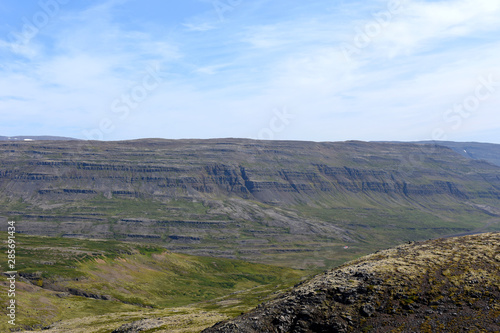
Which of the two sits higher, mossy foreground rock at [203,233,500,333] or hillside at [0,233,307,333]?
mossy foreground rock at [203,233,500,333]

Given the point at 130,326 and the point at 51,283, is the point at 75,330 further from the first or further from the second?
the point at 51,283

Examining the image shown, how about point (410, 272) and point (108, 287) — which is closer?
point (410, 272)

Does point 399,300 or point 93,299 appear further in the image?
point 93,299

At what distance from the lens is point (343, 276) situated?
200 feet

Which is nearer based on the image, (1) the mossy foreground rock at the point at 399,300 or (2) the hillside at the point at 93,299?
(1) the mossy foreground rock at the point at 399,300

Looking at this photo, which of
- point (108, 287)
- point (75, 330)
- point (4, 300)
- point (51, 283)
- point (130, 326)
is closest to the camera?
point (130, 326)

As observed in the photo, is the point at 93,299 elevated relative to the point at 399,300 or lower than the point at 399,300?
lower

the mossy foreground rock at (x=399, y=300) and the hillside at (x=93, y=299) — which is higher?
the mossy foreground rock at (x=399, y=300)

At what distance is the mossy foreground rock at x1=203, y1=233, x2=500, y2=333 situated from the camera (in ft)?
163

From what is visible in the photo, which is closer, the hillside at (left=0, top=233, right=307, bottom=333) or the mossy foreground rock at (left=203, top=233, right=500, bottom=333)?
the mossy foreground rock at (left=203, top=233, right=500, bottom=333)

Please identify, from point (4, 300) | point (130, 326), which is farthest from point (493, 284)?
point (4, 300)

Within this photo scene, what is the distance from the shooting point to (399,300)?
5362 cm

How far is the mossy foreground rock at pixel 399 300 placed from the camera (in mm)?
49781

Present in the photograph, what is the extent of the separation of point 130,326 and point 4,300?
71.4 m
